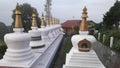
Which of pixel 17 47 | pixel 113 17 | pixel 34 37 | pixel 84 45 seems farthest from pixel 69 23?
pixel 84 45

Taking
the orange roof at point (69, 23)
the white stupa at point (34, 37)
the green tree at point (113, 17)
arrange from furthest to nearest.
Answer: the orange roof at point (69, 23) < the green tree at point (113, 17) < the white stupa at point (34, 37)

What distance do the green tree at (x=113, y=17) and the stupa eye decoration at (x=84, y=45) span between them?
2141cm

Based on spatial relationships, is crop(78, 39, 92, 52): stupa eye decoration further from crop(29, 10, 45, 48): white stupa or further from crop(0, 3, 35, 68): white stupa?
crop(29, 10, 45, 48): white stupa

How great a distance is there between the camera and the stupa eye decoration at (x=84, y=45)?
450 cm

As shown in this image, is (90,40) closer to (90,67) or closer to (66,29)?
(90,67)

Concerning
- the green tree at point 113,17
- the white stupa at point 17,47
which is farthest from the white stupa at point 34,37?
the green tree at point 113,17

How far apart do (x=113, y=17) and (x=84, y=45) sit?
71.6 ft

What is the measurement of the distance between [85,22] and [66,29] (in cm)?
3011

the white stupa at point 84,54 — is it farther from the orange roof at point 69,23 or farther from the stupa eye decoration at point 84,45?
the orange roof at point 69,23

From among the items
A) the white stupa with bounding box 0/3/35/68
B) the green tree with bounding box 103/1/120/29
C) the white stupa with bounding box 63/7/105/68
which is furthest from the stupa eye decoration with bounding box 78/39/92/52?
the green tree with bounding box 103/1/120/29

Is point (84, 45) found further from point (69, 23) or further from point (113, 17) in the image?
point (69, 23)

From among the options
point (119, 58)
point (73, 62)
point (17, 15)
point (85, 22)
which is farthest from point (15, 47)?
point (119, 58)

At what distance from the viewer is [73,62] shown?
4613 mm

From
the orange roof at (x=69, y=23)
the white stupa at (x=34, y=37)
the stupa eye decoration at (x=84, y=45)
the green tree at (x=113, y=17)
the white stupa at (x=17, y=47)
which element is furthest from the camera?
the orange roof at (x=69, y=23)
